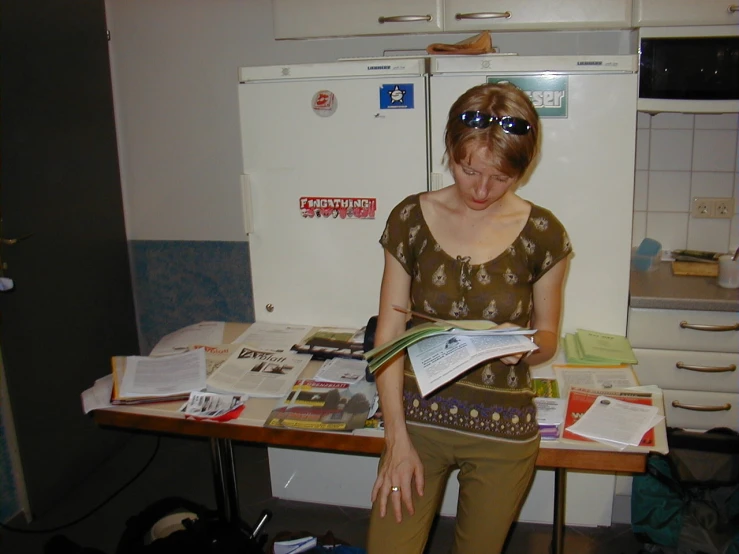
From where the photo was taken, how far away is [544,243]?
4.28 feet

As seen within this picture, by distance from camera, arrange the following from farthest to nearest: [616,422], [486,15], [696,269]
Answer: [696,269] → [486,15] → [616,422]

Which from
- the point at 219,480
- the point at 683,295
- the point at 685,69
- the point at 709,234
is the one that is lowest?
the point at 219,480

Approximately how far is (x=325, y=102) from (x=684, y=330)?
1.33 m

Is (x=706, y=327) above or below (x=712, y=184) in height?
below

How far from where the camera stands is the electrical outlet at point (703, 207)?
2541 mm

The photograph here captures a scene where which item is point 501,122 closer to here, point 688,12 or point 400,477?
point 400,477

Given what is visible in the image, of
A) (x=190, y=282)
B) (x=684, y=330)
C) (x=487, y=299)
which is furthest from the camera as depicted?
(x=190, y=282)

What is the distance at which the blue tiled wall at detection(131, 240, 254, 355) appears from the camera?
2.92 meters

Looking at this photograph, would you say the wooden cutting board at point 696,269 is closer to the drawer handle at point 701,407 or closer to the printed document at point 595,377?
the drawer handle at point 701,407

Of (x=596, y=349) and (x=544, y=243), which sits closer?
(x=544, y=243)

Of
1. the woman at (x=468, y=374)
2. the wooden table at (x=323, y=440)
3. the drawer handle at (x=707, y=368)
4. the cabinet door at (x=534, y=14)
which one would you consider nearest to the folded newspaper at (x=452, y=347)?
the woman at (x=468, y=374)

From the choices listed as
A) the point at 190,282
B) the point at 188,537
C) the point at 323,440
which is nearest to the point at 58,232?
the point at 190,282

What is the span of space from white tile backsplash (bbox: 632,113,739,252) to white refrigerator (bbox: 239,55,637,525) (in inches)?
26.7

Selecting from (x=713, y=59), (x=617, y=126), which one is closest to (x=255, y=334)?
(x=617, y=126)
